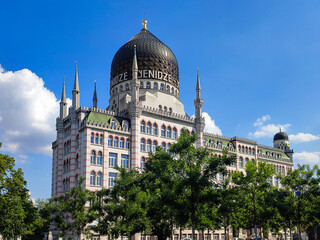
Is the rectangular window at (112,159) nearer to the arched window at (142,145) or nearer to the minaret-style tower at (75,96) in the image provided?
the arched window at (142,145)

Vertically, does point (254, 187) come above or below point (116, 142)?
below

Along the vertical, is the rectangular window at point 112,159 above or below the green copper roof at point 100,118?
below

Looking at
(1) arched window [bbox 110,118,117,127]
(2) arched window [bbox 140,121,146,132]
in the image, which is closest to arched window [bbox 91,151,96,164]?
(1) arched window [bbox 110,118,117,127]

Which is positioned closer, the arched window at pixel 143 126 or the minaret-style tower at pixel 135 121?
the minaret-style tower at pixel 135 121

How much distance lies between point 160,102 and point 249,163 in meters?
34.9

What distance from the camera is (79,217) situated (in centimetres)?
4250

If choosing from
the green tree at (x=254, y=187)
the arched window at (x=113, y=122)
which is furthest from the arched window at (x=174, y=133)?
the green tree at (x=254, y=187)

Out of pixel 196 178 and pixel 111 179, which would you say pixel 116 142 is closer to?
pixel 111 179

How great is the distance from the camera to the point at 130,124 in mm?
67562

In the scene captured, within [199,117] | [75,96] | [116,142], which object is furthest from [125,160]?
[199,117]

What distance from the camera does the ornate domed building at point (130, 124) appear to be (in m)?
62.7

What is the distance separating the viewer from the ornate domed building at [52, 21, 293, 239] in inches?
2469

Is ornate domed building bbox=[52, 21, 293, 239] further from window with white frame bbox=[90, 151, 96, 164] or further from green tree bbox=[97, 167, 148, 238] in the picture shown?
green tree bbox=[97, 167, 148, 238]

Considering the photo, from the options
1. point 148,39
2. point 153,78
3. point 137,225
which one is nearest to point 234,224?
point 137,225
